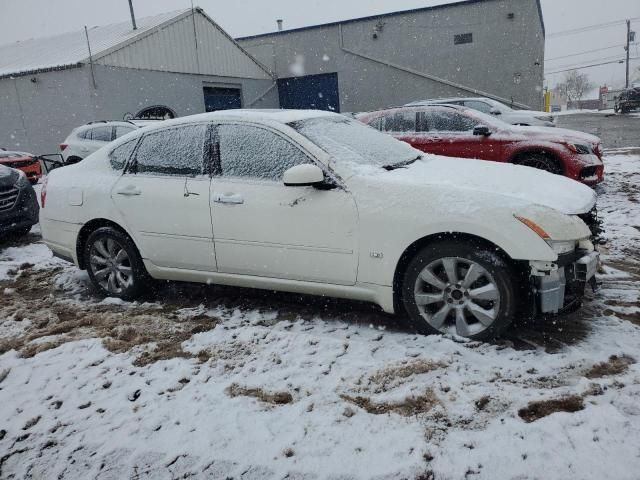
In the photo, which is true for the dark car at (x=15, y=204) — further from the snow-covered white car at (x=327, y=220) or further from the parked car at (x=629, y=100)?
the parked car at (x=629, y=100)

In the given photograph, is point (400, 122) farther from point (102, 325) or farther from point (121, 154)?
point (102, 325)

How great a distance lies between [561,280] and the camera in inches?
116

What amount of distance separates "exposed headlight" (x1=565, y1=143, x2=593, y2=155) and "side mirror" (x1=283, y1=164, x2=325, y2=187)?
17.7ft

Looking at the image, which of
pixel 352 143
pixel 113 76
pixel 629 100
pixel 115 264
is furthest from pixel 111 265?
pixel 629 100

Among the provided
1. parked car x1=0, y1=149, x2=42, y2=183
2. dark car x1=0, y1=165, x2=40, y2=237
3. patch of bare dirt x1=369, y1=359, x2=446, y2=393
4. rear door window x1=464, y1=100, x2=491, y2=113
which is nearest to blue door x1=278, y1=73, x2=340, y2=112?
rear door window x1=464, y1=100, x2=491, y2=113

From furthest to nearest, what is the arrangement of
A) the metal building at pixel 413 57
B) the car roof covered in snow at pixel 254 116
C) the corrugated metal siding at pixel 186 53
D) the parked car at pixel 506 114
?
the metal building at pixel 413 57 < the corrugated metal siding at pixel 186 53 < the parked car at pixel 506 114 < the car roof covered in snow at pixel 254 116

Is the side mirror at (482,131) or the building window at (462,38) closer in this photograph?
the side mirror at (482,131)

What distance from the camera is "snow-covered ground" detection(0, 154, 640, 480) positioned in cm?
225

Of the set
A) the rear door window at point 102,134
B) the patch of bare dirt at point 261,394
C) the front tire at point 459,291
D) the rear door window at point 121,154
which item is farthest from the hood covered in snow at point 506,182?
the rear door window at point 102,134

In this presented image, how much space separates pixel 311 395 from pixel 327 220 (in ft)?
3.87

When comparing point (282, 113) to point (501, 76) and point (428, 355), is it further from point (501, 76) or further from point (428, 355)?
point (501, 76)

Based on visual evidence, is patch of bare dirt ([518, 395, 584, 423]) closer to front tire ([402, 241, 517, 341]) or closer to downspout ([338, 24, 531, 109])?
front tire ([402, 241, 517, 341])

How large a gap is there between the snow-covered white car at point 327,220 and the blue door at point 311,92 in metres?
21.0

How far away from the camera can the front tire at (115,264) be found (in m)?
4.27
